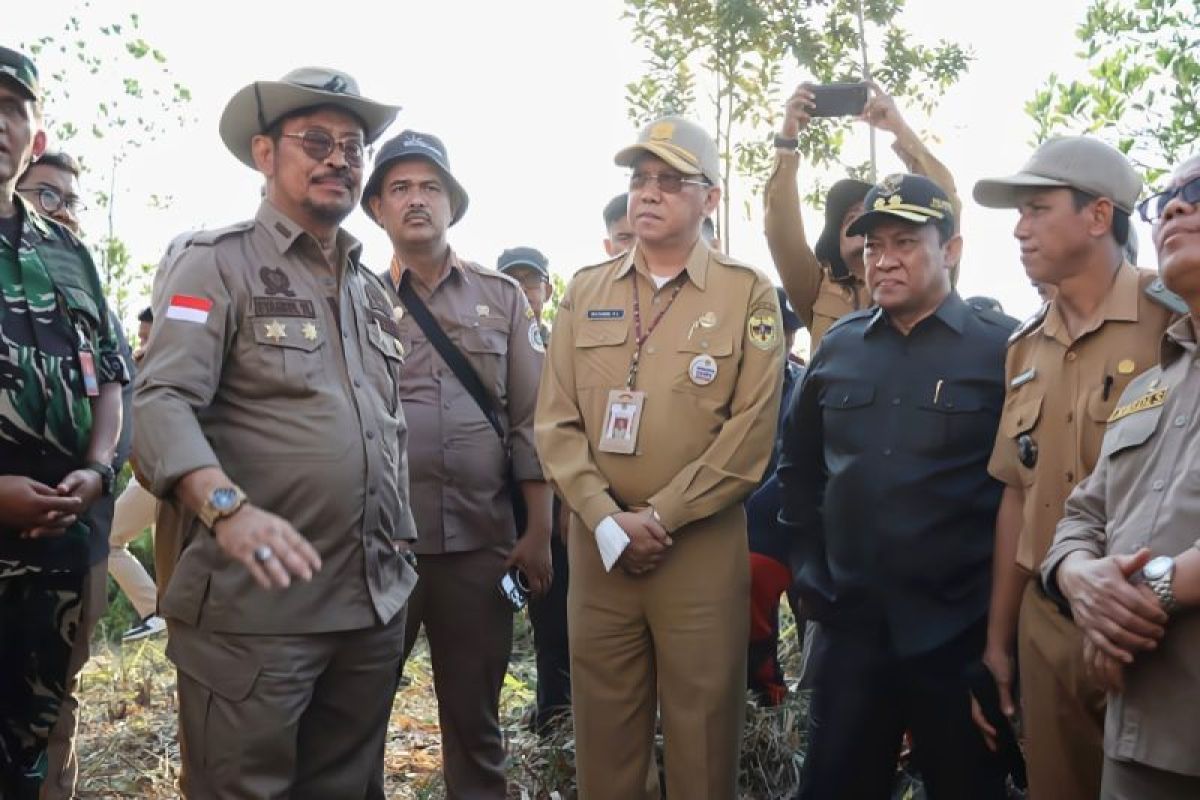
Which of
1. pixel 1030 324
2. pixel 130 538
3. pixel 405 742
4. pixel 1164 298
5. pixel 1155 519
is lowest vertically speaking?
pixel 405 742

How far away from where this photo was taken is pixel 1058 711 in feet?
10.3

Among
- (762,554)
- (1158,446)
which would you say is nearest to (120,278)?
(762,554)

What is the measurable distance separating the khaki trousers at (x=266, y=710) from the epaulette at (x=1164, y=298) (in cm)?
236

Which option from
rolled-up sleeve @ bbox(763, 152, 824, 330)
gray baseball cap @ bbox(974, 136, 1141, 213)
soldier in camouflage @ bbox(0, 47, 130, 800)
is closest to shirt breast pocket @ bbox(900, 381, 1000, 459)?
gray baseball cap @ bbox(974, 136, 1141, 213)

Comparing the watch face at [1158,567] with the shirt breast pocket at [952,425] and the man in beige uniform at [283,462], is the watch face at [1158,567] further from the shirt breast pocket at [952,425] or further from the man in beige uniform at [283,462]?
the man in beige uniform at [283,462]

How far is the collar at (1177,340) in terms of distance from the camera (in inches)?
112

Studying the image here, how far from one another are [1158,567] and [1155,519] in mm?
148

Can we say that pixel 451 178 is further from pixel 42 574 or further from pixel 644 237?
pixel 42 574

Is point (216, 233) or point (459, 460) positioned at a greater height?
point (216, 233)

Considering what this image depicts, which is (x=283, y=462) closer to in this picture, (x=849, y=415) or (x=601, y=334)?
(x=601, y=334)

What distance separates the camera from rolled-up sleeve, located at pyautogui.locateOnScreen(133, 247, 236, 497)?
2902 millimetres

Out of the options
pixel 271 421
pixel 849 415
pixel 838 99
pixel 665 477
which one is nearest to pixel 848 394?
pixel 849 415

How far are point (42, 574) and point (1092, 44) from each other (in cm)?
682

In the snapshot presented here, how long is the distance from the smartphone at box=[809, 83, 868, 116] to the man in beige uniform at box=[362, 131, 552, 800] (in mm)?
1487
